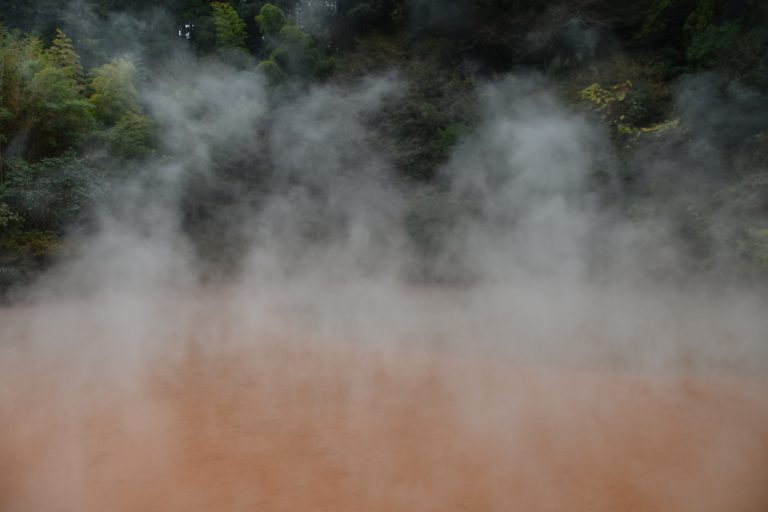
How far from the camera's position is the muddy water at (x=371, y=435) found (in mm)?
2395

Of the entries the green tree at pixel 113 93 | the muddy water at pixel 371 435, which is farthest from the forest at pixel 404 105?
the muddy water at pixel 371 435

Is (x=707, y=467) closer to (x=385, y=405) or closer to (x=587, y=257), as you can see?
(x=385, y=405)

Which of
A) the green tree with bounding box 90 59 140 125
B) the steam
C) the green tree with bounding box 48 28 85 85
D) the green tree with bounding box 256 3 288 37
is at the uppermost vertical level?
the green tree with bounding box 256 3 288 37

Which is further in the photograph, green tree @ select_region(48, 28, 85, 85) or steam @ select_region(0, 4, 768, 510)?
green tree @ select_region(48, 28, 85, 85)

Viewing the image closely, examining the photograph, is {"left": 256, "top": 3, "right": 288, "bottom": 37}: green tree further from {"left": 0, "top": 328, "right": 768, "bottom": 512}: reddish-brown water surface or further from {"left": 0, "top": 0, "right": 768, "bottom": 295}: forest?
{"left": 0, "top": 328, "right": 768, "bottom": 512}: reddish-brown water surface

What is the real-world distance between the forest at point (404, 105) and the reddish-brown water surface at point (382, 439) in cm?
232

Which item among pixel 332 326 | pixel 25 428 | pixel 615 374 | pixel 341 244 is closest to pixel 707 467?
pixel 615 374

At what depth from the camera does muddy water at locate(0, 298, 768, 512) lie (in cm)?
Answer: 239

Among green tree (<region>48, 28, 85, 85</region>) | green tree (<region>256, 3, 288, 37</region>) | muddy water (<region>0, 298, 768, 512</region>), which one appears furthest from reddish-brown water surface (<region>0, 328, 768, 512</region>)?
green tree (<region>256, 3, 288, 37</region>)

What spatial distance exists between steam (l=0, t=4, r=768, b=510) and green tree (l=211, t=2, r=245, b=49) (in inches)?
29.5

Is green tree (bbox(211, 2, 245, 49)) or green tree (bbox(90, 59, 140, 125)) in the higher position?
green tree (bbox(211, 2, 245, 49))

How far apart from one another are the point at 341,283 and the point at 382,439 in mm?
3307

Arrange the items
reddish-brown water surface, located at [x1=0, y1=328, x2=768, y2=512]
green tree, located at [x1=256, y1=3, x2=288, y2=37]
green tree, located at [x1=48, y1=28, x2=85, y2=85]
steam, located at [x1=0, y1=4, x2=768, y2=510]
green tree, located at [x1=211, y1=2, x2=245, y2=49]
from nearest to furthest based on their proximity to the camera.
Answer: reddish-brown water surface, located at [x1=0, y1=328, x2=768, y2=512]
steam, located at [x1=0, y1=4, x2=768, y2=510]
green tree, located at [x1=48, y1=28, x2=85, y2=85]
green tree, located at [x1=256, y1=3, x2=288, y2=37]
green tree, located at [x1=211, y1=2, x2=245, y2=49]

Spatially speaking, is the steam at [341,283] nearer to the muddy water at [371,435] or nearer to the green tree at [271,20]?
the muddy water at [371,435]
